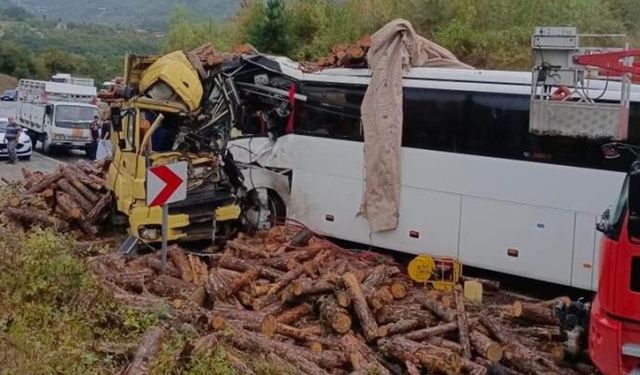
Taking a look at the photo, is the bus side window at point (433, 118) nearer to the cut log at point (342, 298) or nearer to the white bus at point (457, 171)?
the white bus at point (457, 171)

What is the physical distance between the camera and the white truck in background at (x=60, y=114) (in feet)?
95.3

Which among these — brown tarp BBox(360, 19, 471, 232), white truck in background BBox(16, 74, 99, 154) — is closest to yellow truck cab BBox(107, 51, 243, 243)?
brown tarp BBox(360, 19, 471, 232)

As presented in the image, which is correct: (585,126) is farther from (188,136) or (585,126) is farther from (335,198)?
(188,136)

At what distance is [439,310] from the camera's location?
918 cm

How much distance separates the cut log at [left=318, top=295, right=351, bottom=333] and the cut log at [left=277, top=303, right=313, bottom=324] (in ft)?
0.91

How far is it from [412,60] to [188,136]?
12.9ft

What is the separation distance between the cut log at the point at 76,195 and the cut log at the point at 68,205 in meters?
0.11

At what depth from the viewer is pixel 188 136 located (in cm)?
1273

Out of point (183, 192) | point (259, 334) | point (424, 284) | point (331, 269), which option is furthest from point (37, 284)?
point (424, 284)

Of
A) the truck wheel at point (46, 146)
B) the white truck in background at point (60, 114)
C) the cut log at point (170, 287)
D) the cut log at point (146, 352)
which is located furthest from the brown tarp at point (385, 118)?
the truck wheel at point (46, 146)

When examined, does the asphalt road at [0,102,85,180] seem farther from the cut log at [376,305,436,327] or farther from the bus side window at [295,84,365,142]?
the cut log at [376,305,436,327]

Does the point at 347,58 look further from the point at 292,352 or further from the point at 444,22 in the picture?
the point at 444,22

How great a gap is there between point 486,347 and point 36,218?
8153 mm

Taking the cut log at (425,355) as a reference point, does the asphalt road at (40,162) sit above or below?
below
